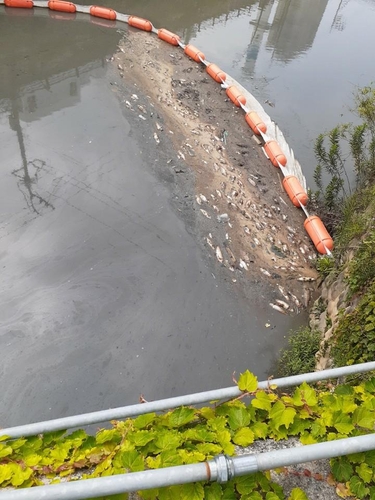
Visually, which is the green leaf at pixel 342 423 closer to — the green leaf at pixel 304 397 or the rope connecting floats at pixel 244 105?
the green leaf at pixel 304 397

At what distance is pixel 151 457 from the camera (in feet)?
6.39

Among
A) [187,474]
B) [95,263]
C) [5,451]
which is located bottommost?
[95,263]

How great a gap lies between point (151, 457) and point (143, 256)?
4727 mm

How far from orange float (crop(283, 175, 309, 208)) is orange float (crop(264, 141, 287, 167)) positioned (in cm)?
61

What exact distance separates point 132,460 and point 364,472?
120cm

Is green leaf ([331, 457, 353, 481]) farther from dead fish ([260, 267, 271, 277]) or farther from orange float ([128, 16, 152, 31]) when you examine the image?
orange float ([128, 16, 152, 31])

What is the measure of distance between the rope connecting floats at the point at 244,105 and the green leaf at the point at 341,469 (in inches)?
221

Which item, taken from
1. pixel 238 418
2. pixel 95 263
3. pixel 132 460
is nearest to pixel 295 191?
pixel 95 263

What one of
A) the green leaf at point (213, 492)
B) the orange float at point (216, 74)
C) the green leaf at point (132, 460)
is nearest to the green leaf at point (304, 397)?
the green leaf at point (213, 492)

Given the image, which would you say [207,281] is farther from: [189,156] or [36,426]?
[36,426]

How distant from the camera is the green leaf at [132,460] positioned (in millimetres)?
1864

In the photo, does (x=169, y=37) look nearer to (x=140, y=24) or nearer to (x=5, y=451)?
(x=140, y=24)

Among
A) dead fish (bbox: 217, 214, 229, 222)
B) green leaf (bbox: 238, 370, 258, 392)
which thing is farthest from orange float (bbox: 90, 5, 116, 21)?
green leaf (bbox: 238, 370, 258, 392)

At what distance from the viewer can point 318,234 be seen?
7.38 meters
